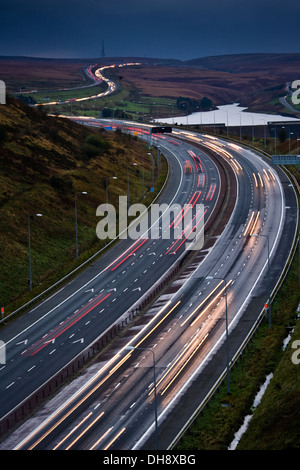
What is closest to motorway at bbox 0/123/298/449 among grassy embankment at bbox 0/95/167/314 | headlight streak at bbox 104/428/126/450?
headlight streak at bbox 104/428/126/450

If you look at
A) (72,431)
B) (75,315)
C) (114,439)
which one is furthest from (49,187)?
(114,439)

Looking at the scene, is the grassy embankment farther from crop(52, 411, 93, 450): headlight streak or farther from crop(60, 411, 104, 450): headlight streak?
crop(60, 411, 104, 450): headlight streak

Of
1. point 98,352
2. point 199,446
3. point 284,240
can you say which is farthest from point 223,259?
point 199,446

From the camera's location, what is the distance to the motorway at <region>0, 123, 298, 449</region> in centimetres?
5606

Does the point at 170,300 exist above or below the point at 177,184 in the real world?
below

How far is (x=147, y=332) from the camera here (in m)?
74.6

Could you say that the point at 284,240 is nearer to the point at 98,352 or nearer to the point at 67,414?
the point at 98,352

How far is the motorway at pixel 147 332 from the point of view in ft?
184

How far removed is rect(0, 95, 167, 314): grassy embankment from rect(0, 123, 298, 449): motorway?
5424 millimetres

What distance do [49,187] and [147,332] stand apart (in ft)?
171

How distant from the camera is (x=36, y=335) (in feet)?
244

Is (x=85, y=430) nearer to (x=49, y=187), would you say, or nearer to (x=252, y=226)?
(x=252, y=226)

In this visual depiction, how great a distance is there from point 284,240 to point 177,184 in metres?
42.0

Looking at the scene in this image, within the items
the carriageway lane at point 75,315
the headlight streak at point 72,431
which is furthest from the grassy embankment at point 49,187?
the headlight streak at point 72,431
